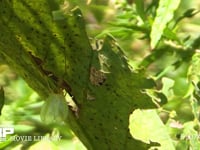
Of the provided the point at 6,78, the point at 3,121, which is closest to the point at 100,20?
the point at 6,78

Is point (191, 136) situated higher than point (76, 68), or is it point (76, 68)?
point (76, 68)

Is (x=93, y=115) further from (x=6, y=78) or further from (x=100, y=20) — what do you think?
(x=100, y=20)

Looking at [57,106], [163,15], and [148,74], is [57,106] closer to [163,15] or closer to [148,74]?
[163,15]

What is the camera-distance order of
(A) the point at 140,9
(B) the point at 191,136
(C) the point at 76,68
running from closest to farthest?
(C) the point at 76,68
(B) the point at 191,136
(A) the point at 140,9

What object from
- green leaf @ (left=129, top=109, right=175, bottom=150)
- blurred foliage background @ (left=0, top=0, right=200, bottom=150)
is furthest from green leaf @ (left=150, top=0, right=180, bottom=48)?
green leaf @ (left=129, top=109, right=175, bottom=150)

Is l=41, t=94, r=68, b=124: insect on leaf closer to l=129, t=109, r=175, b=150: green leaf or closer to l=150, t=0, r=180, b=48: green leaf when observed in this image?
l=129, t=109, r=175, b=150: green leaf

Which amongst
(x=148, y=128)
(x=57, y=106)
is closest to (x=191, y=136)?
(x=148, y=128)
